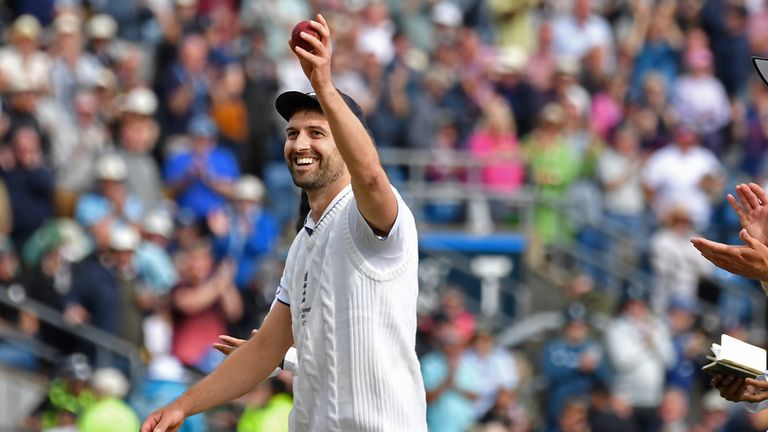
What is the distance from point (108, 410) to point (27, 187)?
2.81 meters

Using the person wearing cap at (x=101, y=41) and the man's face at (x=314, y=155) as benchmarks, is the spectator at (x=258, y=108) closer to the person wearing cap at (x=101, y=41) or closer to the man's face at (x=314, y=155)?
the person wearing cap at (x=101, y=41)

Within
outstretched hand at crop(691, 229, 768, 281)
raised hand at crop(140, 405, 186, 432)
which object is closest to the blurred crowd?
raised hand at crop(140, 405, 186, 432)

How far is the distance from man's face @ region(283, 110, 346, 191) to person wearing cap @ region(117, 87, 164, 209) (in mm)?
8374

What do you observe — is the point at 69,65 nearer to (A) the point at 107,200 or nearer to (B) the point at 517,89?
(A) the point at 107,200

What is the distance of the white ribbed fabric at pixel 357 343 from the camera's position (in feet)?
18.0

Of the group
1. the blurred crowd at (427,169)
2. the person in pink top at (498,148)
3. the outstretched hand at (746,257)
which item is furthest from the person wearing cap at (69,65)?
the outstretched hand at (746,257)

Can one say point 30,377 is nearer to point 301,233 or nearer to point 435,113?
point 435,113

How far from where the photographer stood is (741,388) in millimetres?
5594

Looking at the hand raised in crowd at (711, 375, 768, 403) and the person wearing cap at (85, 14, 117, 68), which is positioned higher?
the person wearing cap at (85, 14, 117, 68)

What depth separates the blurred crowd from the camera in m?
12.8

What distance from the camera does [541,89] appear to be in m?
16.9

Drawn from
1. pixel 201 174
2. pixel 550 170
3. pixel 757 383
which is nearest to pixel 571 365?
pixel 550 170

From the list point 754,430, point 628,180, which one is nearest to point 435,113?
point 628,180

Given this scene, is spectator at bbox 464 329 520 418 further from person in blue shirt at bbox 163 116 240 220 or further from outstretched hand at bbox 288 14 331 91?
outstretched hand at bbox 288 14 331 91
